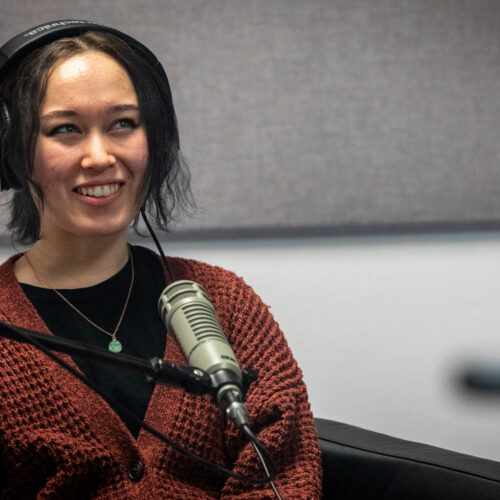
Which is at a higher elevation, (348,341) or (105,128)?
(105,128)

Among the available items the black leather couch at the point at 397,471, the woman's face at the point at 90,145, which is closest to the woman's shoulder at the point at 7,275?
the woman's face at the point at 90,145

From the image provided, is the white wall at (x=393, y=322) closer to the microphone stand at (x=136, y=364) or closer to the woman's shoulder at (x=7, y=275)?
the woman's shoulder at (x=7, y=275)

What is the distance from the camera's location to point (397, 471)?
3.61 ft

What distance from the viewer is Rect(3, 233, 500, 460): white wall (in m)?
1.55

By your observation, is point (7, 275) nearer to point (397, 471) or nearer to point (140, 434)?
point (140, 434)

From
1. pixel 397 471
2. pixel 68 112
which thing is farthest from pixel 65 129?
pixel 397 471

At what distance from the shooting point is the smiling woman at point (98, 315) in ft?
3.08

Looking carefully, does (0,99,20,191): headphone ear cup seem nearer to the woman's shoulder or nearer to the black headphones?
the black headphones

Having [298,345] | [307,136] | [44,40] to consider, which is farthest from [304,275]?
[44,40]

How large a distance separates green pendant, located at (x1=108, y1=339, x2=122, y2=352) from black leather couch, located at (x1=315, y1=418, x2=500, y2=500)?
0.34m

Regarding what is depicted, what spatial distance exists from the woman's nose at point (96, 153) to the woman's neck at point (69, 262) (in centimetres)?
12

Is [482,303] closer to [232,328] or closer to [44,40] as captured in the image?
[232,328]

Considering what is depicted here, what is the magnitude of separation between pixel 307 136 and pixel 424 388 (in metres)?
0.55

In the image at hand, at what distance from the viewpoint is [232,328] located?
105cm
